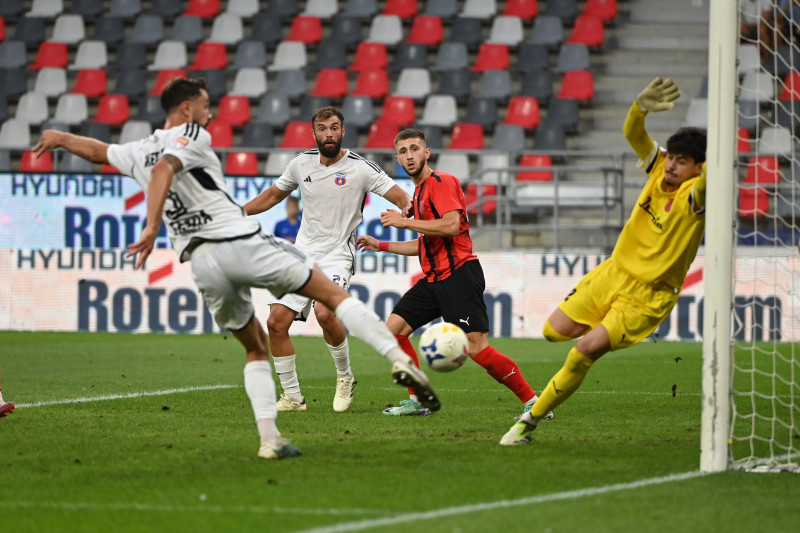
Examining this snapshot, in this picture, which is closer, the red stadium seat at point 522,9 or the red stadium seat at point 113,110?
the red stadium seat at point 113,110

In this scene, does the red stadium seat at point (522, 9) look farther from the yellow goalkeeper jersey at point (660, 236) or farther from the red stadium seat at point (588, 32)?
the yellow goalkeeper jersey at point (660, 236)

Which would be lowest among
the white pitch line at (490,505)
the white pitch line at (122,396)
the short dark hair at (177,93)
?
the white pitch line at (490,505)

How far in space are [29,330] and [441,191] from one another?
36.4 feet

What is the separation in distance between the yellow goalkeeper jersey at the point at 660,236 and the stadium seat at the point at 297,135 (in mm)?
14284

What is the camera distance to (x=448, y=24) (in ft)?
76.2

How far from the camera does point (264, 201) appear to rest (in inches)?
329

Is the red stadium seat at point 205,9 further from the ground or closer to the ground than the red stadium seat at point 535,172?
further from the ground

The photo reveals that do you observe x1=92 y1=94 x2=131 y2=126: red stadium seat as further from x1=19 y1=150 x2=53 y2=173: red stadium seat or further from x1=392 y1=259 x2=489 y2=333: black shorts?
x1=392 y1=259 x2=489 y2=333: black shorts

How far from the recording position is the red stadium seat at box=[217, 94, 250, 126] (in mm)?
21422

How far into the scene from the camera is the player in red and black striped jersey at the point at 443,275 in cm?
786

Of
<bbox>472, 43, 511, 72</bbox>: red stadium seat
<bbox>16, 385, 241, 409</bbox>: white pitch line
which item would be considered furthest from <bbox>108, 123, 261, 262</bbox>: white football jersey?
<bbox>472, 43, 511, 72</bbox>: red stadium seat

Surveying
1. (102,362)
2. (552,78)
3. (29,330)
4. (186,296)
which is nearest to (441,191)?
(102,362)

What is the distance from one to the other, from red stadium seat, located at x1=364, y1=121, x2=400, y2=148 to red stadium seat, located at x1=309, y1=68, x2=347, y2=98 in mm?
1644

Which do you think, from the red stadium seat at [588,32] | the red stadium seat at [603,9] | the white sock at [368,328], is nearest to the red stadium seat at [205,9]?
the red stadium seat at [588,32]
